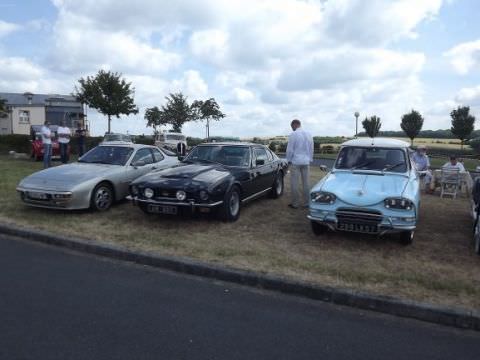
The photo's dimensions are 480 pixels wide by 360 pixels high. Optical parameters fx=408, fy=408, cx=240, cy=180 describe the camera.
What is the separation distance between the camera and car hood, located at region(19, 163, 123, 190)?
7441 millimetres

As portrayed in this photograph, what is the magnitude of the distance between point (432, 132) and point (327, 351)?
70222 millimetres

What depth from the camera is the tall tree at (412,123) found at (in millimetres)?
43375

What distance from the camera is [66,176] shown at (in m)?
7.70

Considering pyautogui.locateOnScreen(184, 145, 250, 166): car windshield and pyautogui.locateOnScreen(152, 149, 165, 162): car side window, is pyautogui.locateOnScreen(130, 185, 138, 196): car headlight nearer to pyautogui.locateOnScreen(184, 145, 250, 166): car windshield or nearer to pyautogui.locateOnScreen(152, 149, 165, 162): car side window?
pyautogui.locateOnScreen(184, 145, 250, 166): car windshield

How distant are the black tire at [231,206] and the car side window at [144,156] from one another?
105 inches

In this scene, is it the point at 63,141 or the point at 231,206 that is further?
the point at 63,141

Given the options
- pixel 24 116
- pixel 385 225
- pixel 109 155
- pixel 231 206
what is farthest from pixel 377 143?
pixel 24 116

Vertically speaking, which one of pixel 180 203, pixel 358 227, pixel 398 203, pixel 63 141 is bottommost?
pixel 358 227

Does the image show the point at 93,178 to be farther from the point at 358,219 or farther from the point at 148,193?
the point at 358,219

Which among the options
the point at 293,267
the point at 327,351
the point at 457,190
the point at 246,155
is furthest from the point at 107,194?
the point at 457,190

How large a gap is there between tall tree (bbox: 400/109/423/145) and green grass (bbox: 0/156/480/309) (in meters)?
37.8

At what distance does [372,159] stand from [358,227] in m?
1.91

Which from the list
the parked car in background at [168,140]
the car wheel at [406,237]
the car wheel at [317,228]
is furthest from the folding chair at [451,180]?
the parked car in background at [168,140]

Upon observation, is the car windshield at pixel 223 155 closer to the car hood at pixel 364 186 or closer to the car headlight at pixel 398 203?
the car hood at pixel 364 186
